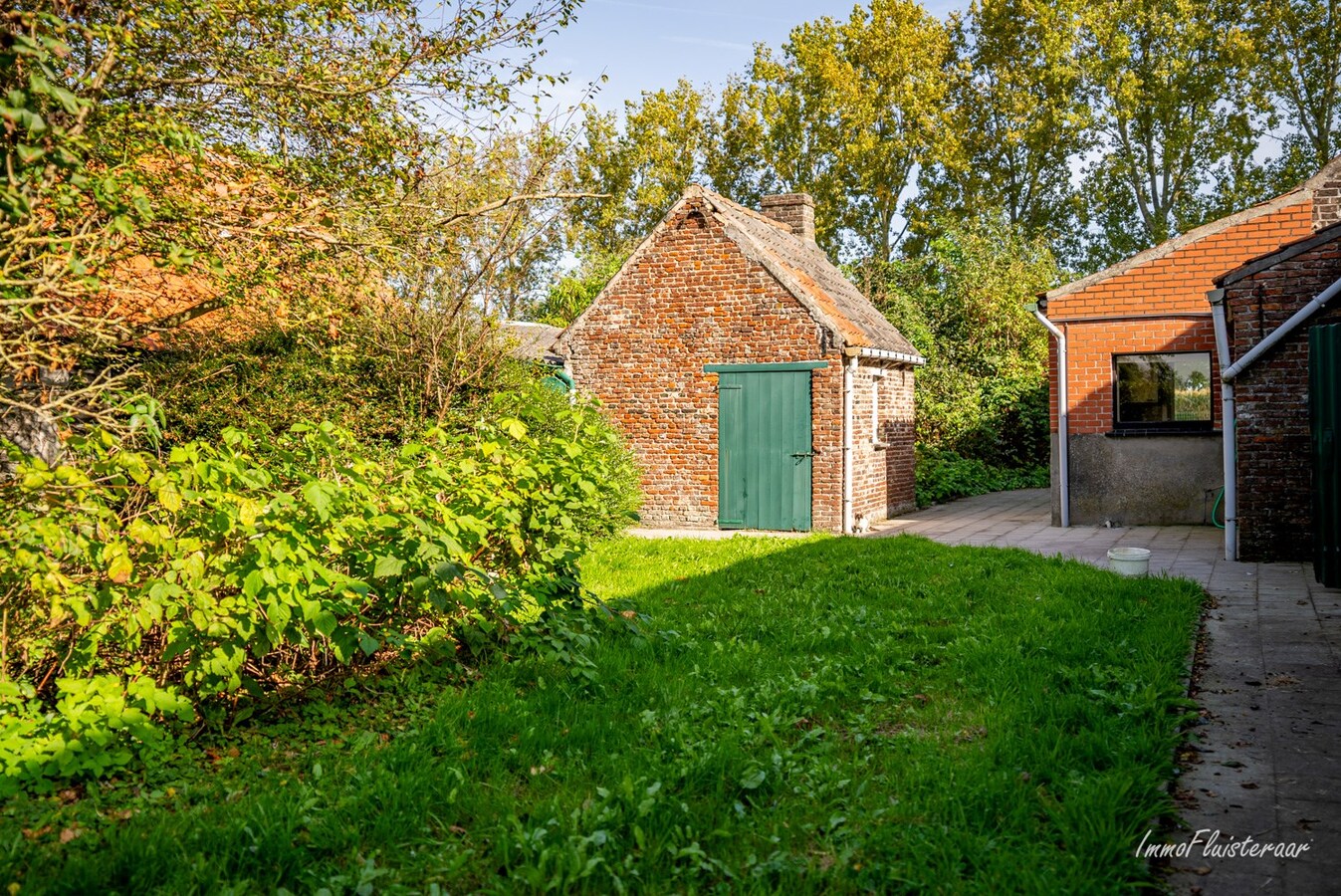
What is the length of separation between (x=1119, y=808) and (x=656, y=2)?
9.67 meters

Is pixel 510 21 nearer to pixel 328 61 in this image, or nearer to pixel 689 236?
pixel 328 61

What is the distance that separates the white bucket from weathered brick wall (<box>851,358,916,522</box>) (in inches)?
190

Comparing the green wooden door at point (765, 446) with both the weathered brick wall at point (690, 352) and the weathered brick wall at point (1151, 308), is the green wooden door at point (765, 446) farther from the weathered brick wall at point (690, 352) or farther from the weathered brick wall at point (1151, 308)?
the weathered brick wall at point (1151, 308)

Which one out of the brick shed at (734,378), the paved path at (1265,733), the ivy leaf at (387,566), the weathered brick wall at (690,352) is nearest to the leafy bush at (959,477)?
the brick shed at (734,378)

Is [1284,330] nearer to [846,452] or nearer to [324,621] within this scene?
[846,452]

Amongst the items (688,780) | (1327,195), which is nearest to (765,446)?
(1327,195)

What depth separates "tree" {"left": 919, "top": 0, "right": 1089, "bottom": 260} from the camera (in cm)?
2959

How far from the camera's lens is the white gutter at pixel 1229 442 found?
10188mm

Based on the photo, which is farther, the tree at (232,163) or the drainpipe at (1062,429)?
the drainpipe at (1062,429)

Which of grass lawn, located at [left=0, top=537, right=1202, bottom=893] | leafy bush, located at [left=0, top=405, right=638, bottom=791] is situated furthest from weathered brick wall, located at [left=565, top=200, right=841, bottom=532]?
leafy bush, located at [left=0, top=405, right=638, bottom=791]

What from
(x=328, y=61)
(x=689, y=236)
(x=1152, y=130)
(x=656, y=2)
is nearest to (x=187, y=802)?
(x=328, y=61)

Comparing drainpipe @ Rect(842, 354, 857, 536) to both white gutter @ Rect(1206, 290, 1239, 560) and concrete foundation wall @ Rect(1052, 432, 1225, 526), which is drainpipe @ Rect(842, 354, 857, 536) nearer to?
concrete foundation wall @ Rect(1052, 432, 1225, 526)

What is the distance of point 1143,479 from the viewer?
1356 cm

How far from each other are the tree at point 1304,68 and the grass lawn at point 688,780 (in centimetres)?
2798
